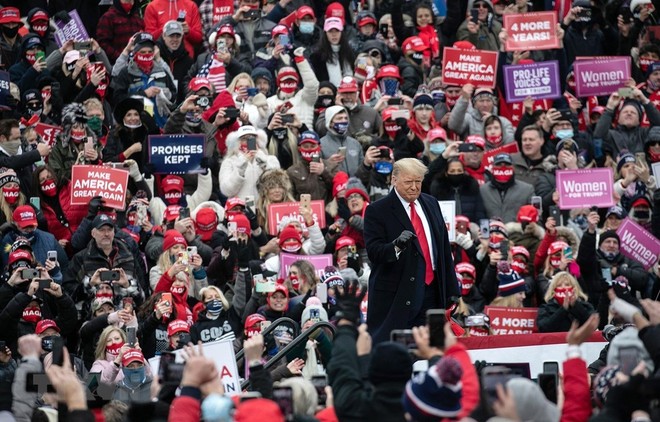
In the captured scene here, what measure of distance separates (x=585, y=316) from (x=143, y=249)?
180 inches

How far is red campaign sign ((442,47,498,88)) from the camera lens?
791 inches

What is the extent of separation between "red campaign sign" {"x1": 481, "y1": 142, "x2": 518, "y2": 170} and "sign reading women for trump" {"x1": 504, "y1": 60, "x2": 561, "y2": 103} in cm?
161

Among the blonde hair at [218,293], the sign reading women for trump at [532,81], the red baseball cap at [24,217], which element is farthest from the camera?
the sign reading women for trump at [532,81]

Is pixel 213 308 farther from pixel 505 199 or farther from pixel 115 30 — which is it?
pixel 115 30

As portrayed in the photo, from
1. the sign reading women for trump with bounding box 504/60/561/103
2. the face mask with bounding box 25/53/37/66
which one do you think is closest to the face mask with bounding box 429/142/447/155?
the sign reading women for trump with bounding box 504/60/561/103

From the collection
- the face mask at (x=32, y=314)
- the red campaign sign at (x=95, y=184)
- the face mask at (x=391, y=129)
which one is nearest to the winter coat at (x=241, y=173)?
the red campaign sign at (x=95, y=184)

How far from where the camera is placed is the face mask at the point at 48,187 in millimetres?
17000

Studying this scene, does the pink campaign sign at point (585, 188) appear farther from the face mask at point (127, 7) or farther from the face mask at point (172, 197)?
the face mask at point (127, 7)

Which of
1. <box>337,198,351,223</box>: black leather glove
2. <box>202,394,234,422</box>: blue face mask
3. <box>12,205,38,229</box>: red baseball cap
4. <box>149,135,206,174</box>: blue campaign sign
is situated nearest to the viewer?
<box>202,394,234,422</box>: blue face mask

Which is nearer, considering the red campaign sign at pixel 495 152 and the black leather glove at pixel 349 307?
the black leather glove at pixel 349 307

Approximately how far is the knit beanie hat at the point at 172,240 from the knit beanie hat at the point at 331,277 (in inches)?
57.7

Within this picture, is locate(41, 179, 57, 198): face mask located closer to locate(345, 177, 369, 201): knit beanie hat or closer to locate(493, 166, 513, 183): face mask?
locate(345, 177, 369, 201): knit beanie hat

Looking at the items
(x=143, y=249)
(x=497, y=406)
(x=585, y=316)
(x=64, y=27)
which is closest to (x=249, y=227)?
(x=143, y=249)

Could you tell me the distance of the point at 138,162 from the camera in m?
18.0
